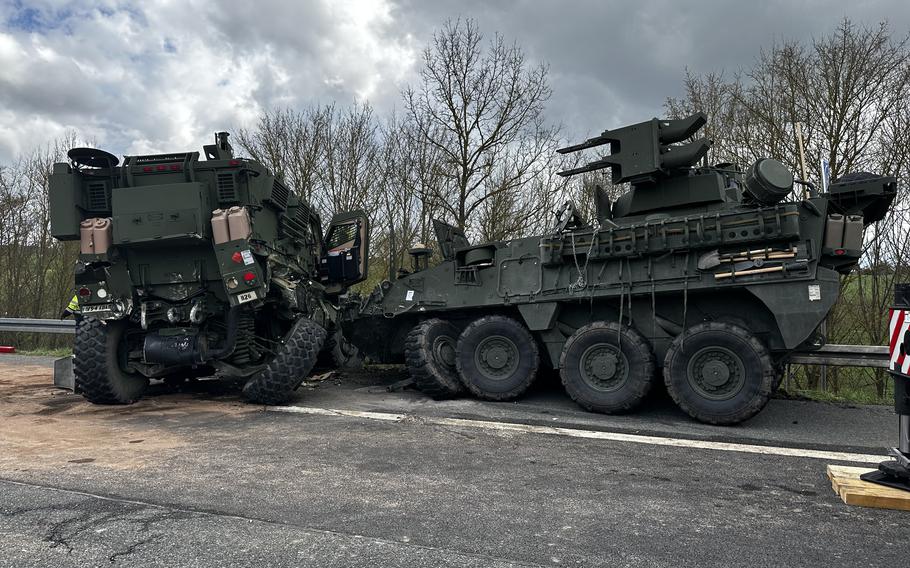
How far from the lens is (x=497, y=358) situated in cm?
779

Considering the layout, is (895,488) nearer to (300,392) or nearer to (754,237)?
(754,237)

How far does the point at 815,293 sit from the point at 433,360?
14.3 ft

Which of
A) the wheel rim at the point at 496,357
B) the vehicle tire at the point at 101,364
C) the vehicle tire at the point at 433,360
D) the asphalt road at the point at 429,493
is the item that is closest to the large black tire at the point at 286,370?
the asphalt road at the point at 429,493

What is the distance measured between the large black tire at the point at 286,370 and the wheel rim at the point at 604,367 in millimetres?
3287

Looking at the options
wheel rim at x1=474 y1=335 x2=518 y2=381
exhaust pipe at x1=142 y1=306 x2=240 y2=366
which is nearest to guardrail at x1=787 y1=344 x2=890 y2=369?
wheel rim at x1=474 y1=335 x2=518 y2=381

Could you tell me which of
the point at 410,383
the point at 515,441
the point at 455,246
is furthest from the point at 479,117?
the point at 515,441

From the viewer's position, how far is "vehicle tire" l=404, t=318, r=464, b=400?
789 cm

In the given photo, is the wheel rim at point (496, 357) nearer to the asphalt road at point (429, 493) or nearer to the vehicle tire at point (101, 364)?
the asphalt road at point (429, 493)

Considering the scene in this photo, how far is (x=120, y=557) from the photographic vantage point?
287 cm

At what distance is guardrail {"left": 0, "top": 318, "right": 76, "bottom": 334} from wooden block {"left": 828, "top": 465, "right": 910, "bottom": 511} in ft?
45.1

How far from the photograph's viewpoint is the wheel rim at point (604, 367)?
22.7 feet

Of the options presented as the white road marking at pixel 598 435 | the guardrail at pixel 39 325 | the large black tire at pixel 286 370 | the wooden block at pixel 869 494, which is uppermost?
the guardrail at pixel 39 325

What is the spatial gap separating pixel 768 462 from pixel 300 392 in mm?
6057

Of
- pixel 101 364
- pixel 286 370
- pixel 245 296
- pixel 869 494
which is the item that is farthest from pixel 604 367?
pixel 101 364
